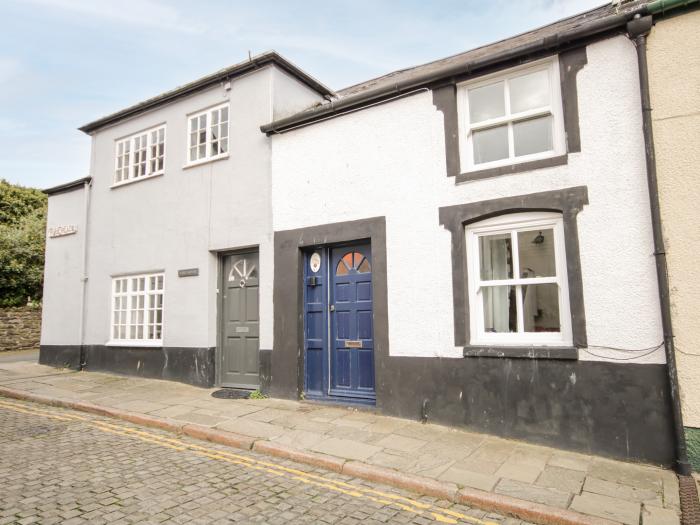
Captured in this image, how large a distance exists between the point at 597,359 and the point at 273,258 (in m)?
5.38

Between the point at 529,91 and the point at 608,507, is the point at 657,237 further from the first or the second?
the point at 608,507

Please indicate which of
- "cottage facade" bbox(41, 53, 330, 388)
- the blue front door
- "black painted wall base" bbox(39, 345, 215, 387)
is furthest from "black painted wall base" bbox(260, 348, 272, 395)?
"black painted wall base" bbox(39, 345, 215, 387)

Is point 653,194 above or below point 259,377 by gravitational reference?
above

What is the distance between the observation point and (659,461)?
4.98 metres

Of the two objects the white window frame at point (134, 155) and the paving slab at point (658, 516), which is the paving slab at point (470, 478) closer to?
the paving slab at point (658, 516)

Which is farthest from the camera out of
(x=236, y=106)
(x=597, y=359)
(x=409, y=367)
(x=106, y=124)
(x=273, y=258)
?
(x=106, y=124)

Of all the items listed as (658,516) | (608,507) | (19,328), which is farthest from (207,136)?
(19,328)

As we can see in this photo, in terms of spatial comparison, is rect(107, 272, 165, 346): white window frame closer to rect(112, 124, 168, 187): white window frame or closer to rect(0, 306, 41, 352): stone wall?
rect(112, 124, 168, 187): white window frame

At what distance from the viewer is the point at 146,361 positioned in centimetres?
1001

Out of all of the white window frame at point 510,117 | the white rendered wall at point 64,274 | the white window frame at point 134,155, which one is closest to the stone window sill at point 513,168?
the white window frame at point 510,117

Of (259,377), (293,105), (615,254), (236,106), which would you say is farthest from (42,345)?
(615,254)

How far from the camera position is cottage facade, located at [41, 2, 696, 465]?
18.0 ft

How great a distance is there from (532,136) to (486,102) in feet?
2.93

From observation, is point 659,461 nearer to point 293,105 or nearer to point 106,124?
point 293,105
